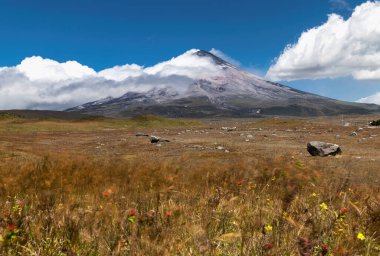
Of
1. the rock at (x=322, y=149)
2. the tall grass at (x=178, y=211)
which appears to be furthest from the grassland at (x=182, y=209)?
the rock at (x=322, y=149)

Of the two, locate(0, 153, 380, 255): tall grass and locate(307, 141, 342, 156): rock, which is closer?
locate(0, 153, 380, 255): tall grass

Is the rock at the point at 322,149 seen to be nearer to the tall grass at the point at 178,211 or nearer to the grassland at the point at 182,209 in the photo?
the grassland at the point at 182,209

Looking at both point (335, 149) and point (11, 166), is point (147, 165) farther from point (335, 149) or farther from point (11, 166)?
point (335, 149)

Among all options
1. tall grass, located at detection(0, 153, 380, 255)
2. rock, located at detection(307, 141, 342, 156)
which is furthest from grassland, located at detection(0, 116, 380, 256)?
rock, located at detection(307, 141, 342, 156)

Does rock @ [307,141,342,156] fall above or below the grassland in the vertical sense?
below

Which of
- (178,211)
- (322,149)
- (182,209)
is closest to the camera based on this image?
(178,211)

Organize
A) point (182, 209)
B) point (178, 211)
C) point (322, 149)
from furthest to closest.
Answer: point (322, 149)
point (182, 209)
point (178, 211)

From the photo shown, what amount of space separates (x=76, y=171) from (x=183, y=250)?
638 centimetres

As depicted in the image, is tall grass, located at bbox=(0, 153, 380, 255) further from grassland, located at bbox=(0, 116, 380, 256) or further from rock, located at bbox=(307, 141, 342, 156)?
rock, located at bbox=(307, 141, 342, 156)

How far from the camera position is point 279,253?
298cm

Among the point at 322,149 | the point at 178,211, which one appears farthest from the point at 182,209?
the point at 322,149

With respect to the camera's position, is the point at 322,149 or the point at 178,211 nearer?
the point at 178,211

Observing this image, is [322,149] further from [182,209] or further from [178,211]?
[178,211]

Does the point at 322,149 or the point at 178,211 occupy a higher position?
the point at 178,211
